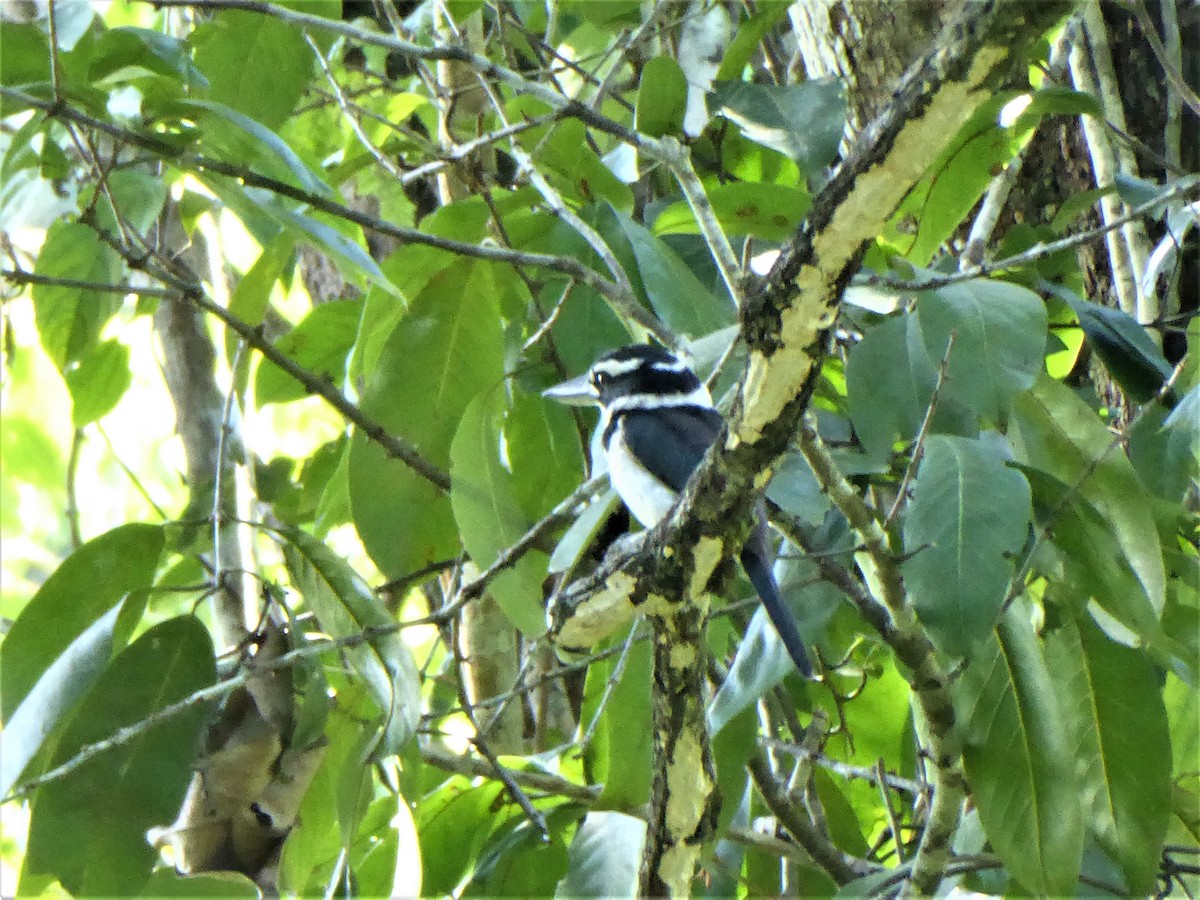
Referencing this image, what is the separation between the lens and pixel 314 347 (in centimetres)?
316

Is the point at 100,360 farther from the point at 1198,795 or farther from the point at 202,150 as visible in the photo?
the point at 1198,795

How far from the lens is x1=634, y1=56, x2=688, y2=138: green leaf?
101 inches

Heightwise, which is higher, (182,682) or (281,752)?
(182,682)

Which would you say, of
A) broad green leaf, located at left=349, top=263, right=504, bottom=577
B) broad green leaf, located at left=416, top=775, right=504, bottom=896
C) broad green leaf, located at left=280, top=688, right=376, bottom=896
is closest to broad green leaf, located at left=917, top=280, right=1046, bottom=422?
broad green leaf, located at left=349, top=263, right=504, bottom=577

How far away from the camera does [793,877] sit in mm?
3311

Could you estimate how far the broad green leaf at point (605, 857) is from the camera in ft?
8.00

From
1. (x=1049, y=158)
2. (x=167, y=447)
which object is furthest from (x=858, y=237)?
(x=167, y=447)

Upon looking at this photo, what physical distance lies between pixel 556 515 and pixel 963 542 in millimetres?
689

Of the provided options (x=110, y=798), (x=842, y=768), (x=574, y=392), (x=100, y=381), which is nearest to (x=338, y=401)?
(x=574, y=392)

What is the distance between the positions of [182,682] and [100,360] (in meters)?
1.19

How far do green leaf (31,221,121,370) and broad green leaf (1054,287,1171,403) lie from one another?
6.68 ft

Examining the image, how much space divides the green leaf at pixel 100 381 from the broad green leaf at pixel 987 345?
195 centimetres

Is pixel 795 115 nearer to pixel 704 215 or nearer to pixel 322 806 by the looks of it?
pixel 704 215

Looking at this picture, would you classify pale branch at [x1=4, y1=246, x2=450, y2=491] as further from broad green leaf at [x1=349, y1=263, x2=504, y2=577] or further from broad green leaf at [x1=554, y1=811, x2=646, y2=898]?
broad green leaf at [x1=554, y1=811, x2=646, y2=898]
